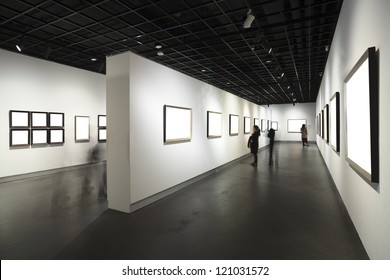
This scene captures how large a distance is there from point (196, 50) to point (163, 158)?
503 centimetres

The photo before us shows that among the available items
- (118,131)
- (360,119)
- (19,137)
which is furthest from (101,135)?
(360,119)

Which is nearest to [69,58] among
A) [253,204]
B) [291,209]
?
[253,204]

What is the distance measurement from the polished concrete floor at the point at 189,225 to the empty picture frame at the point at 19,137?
5.34 feet

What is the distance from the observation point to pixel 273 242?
2.89m

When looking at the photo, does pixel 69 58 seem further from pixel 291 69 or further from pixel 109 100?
pixel 291 69

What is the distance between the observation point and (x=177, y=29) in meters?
6.55

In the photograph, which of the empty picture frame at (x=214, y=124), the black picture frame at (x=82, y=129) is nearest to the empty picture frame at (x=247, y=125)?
the empty picture frame at (x=214, y=124)

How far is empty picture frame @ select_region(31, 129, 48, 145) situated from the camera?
7223 millimetres

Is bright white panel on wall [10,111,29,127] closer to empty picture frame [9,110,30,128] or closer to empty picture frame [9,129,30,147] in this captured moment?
empty picture frame [9,110,30,128]

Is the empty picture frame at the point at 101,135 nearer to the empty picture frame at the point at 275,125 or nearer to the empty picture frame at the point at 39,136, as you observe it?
the empty picture frame at the point at 39,136

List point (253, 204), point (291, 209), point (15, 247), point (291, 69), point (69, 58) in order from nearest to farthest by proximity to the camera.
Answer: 1. point (15, 247)
2. point (291, 209)
3. point (253, 204)
4. point (69, 58)
5. point (291, 69)

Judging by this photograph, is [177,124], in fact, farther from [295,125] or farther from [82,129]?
[295,125]

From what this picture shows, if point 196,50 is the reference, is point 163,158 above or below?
below

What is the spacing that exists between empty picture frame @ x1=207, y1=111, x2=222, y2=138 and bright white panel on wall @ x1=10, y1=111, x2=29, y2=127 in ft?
19.7
